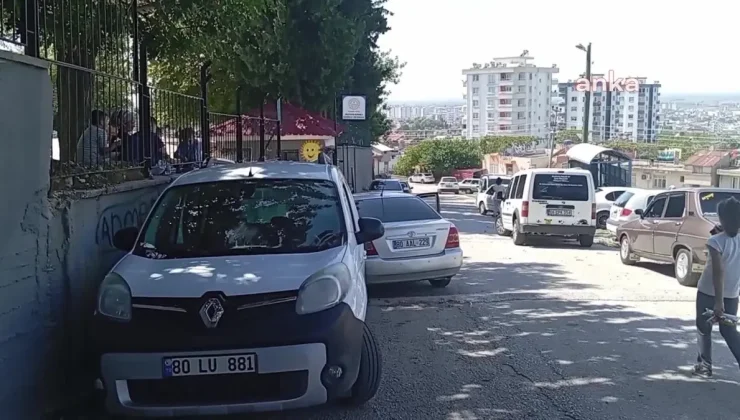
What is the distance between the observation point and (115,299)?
5.29m

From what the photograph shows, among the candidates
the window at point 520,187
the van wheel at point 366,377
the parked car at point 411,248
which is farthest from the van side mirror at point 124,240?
the window at point 520,187

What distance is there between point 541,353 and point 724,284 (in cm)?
176

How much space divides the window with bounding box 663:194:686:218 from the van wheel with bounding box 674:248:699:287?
687mm

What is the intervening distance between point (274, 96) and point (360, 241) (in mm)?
14962

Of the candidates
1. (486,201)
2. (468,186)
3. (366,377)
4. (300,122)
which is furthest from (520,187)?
(468,186)

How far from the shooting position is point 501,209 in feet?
71.7

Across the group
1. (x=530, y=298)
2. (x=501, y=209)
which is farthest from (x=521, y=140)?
(x=530, y=298)

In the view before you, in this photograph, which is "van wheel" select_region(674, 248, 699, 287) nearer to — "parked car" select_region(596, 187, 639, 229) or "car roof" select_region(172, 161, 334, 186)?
"car roof" select_region(172, 161, 334, 186)

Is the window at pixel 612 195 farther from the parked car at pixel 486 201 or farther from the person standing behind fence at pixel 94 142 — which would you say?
the person standing behind fence at pixel 94 142

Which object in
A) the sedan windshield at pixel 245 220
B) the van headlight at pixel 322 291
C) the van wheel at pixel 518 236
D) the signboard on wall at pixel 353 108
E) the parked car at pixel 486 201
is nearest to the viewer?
the van headlight at pixel 322 291

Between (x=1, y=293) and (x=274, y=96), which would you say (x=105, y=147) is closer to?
(x=1, y=293)

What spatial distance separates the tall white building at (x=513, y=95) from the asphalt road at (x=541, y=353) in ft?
460

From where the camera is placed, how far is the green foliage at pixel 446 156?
3807 inches

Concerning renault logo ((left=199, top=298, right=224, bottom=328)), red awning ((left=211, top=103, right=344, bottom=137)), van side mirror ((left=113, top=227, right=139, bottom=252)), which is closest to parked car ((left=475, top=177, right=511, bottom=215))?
red awning ((left=211, top=103, right=344, bottom=137))
